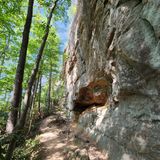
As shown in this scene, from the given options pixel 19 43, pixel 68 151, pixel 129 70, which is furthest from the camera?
pixel 19 43

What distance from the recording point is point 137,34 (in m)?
5.59

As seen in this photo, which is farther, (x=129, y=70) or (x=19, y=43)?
(x=19, y=43)

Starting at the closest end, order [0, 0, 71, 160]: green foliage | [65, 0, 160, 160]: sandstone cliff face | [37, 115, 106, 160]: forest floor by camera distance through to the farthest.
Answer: [65, 0, 160, 160]: sandstone cliff face
[37, 115, 106, 160]: forest floor
[0, 0, 71, 160]: green foliage

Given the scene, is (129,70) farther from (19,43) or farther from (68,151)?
(19,43)

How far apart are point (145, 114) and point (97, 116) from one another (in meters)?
4.52

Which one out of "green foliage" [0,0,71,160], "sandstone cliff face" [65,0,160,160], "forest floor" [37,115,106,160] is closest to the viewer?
"sandstone cliff face" [65,0,160,160]

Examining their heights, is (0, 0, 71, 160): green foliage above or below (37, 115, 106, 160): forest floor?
above

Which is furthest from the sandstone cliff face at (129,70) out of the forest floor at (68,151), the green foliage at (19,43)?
the green foliage at (19,43)

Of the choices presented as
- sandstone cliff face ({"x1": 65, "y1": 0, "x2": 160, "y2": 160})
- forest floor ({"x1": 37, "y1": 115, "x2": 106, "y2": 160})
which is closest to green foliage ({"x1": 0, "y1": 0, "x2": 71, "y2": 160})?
A: forest floor ({"x1": 37, "y1": 115, "x2": 106, "y2": 160})

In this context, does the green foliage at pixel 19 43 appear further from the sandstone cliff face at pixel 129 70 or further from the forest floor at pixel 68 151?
the sandstone cliff face at pixel 129 70

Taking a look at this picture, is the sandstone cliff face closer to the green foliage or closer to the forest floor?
the forest floor

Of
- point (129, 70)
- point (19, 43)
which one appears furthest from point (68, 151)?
point (19, 43)

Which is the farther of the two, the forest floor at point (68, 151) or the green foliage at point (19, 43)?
the green foliage at point (19, 43)

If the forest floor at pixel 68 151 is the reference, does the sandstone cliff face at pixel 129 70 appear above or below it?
above
